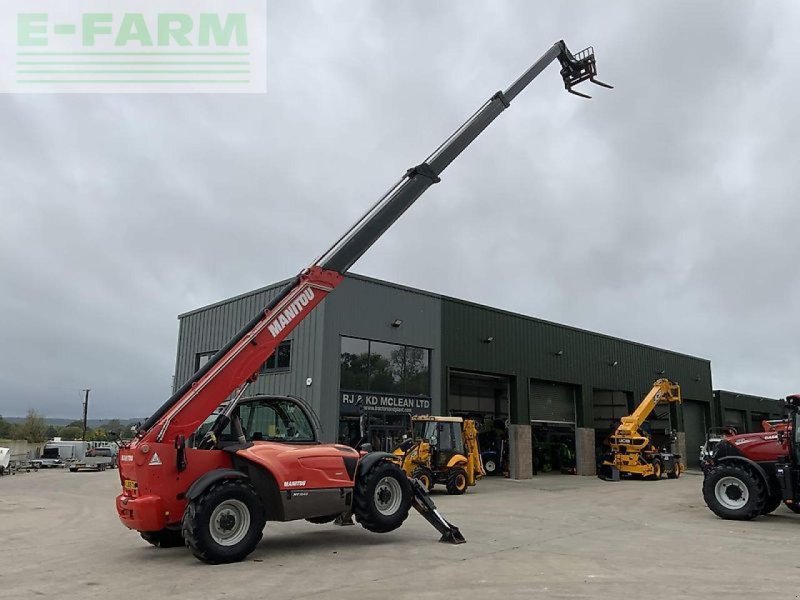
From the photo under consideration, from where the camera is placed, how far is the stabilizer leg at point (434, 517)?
998cm

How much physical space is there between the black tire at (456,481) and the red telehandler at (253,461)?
8.29 metres

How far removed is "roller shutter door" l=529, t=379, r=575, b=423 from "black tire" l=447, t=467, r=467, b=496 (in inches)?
401

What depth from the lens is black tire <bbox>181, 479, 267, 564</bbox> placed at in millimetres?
8031

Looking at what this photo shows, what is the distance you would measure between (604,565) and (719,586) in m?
1.50

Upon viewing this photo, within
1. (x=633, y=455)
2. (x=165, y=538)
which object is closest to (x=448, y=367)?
(x=633, y=455)

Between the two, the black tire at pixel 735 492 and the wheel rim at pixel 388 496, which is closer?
the wheel rim at pixel 388 496

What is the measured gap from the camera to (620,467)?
2761 centimetres

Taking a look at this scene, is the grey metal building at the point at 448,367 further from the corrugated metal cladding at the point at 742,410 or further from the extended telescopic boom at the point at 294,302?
the extended telescopic boom at the point at 294,302

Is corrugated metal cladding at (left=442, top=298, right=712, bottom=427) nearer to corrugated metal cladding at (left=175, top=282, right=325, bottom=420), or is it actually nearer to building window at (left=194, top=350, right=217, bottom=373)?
corrugated metal cladding at (left=175, top=282, right=325, bottom=420)

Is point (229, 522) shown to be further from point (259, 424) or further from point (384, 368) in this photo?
point (384, 368)

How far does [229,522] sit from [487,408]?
24.6 m

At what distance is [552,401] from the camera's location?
30.5 metres

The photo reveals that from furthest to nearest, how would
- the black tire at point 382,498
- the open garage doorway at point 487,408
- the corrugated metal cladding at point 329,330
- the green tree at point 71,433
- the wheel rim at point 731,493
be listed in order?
1. the green tree at point 71,433
2. the open garage doorway at point 487,408
3. the corrugated metal cladding at point 329,330
4. the wheel rim at point 731,493
5. the black tire at point 382,498

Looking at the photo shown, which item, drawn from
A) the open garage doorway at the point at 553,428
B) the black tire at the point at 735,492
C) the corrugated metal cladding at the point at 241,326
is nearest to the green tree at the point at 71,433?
the corrugated metal cladding at the point at 241,326
